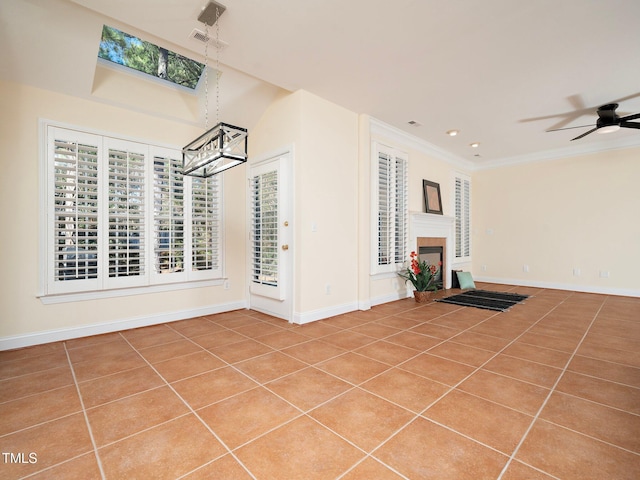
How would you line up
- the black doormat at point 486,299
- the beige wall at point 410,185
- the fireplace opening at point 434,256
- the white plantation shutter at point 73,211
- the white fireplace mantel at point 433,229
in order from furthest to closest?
the fireplace opening at point 434,256, the white fireplace mantel at point 433,229, the black doormat at point 486,299, the beige wall at point 410,185, the white plantation shutter at point 73,211

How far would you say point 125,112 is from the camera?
135 inches

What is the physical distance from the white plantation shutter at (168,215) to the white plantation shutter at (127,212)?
5.4 inches

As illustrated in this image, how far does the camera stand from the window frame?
450 cm

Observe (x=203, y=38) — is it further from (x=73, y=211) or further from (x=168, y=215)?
(x=73, y=211)

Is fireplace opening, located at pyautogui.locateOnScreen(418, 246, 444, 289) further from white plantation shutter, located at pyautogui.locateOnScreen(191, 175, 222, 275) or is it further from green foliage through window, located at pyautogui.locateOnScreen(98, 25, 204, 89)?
green foliage through window, located at pyautogui.locateOnScreen(98, 25, 204, 89)

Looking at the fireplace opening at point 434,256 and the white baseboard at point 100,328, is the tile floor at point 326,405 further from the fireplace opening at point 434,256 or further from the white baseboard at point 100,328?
the fireplace opening at point 434,256

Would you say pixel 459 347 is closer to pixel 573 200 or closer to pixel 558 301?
pixel 558 301

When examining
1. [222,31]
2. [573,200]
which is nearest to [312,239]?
[222,31]

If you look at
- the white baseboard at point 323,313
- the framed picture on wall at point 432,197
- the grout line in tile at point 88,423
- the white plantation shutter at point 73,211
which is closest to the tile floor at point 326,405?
the grout line in tile at point 88,423

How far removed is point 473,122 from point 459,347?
140 inches

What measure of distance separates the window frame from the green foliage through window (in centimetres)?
270

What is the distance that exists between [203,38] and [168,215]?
2.00 metres

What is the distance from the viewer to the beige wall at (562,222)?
539 cm

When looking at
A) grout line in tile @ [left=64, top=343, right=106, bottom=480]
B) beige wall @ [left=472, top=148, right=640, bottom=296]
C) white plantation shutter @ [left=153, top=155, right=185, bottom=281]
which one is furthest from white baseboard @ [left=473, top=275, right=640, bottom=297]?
grout line in tile @ [left=64, top=343, right=106, bottom=480]
